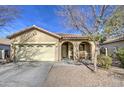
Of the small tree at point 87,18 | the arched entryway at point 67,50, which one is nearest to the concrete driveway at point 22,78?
the small tree at point 87,18

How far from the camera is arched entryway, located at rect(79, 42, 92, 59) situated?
23.8 meters

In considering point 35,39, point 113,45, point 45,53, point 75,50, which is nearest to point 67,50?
point 75,50

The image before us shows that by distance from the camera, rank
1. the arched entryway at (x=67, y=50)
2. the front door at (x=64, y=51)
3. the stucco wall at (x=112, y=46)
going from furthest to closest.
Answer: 1. the front door at (x=64, y=51)
2. the arched entryway at (x=67, y=50)
3. the stucco wall at (x=112, y=46)

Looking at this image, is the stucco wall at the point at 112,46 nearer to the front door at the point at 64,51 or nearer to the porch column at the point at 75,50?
the porch column at the point at 75,50

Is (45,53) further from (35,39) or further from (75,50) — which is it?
(75,50)

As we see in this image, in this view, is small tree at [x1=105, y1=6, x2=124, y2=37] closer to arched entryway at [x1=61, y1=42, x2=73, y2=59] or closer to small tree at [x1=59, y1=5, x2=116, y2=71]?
small tree at [x1=59, y1=5, x2=116, y2=71]

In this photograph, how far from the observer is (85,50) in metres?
24.7

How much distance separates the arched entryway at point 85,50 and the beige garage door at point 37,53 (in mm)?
4555

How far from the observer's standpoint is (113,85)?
29.0 feet

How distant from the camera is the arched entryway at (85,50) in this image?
23844 millimetres

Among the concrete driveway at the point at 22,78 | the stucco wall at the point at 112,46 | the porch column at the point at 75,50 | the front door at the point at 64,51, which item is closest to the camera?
the concrete driveway at the point at 22,78

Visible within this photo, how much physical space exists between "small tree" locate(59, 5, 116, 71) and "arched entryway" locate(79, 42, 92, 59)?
10040mm

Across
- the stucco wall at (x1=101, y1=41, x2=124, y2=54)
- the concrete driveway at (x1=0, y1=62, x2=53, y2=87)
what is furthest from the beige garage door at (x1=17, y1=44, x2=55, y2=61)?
the stucco wall at (x1=101, y1=41, x2=124, y2=54)
